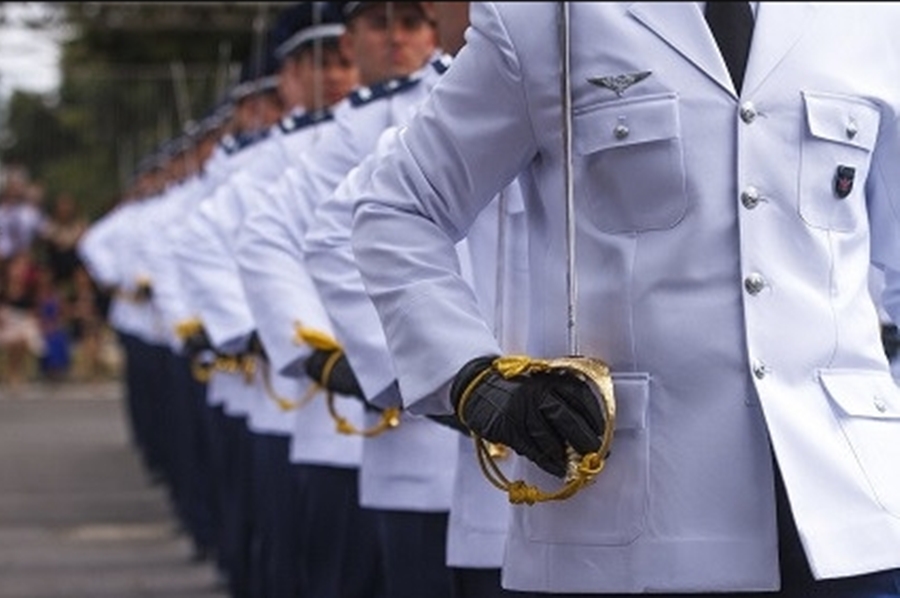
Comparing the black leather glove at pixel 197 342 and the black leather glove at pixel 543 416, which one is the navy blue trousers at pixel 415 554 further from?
the black leather glove at pixel 197 342

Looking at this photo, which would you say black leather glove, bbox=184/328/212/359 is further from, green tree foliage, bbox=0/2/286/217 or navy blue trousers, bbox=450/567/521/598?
green tree foliage, bbox=0/2/286/217

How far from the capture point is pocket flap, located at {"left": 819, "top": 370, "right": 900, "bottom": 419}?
438cm

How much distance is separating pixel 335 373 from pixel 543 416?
112 inches

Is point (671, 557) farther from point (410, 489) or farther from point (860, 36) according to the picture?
point (410, 489)

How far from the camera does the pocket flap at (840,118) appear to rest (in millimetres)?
4383

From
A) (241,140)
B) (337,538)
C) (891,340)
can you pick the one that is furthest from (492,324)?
(241,140)

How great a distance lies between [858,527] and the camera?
4.31m

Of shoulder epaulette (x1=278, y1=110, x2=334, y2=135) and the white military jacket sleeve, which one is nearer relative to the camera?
the white military jacket sleeve

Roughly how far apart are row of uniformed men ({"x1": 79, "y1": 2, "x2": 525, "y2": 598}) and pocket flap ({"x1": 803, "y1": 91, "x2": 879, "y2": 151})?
0.90 meters

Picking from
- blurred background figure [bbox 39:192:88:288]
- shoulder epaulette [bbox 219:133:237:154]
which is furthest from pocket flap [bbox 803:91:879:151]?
blurred background figure [bbox 39:192:88:288]

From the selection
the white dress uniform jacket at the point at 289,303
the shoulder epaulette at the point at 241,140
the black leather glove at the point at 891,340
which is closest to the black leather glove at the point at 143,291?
the shoulder epaulette at the point at 241,140

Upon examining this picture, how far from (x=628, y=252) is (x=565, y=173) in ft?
0.47

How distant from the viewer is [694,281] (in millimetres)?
4336

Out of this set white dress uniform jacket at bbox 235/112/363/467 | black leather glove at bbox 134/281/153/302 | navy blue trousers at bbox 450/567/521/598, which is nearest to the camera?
navy blue trousers at bbox 450/567/521/598
